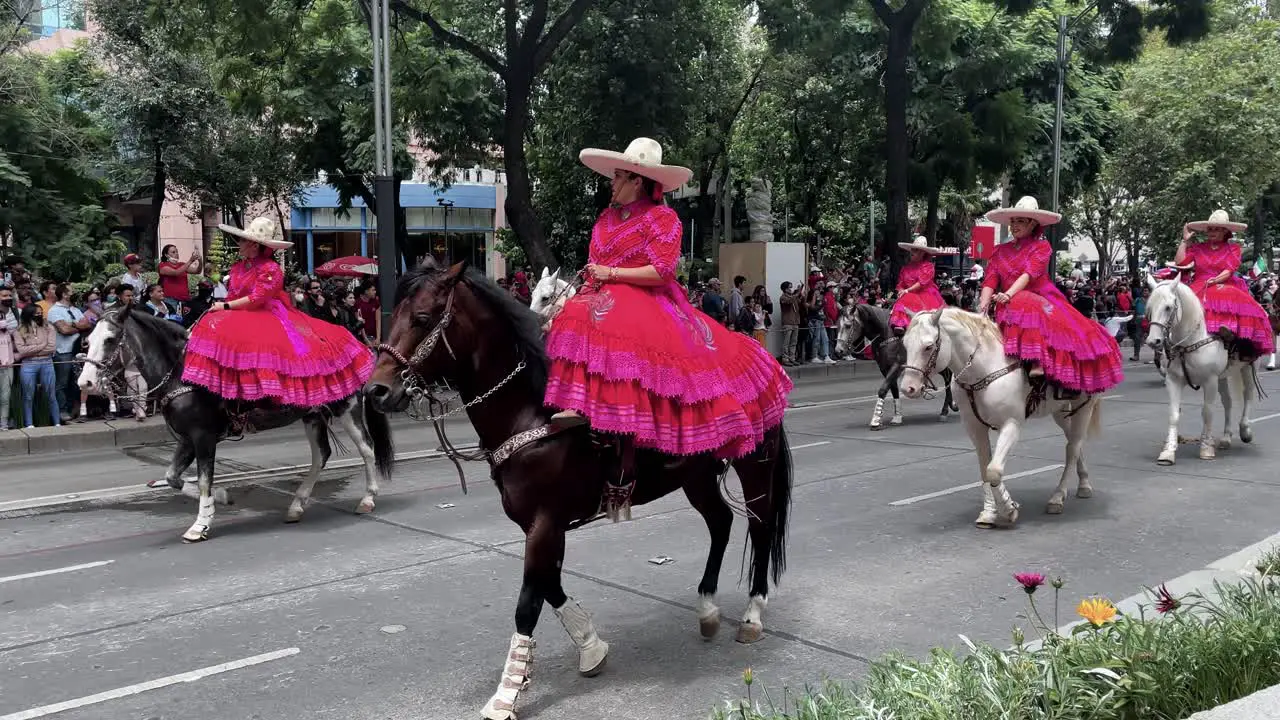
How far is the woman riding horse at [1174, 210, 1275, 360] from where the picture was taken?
38.5ft

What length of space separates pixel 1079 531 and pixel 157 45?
2599 cm

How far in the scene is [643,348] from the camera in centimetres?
516

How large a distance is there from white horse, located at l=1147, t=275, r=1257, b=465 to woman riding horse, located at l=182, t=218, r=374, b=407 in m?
8.28

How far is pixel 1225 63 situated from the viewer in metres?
37.0

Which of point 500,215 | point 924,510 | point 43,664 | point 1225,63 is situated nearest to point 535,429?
point 43,664

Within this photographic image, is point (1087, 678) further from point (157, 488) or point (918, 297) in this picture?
point (918, 297)

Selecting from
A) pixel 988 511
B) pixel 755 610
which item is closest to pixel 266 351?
pixel 755 610

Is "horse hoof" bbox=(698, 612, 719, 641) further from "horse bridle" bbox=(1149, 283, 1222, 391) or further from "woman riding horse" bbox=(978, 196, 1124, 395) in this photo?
"horse bridle" bbox=(1149, 283, 1222, 391)

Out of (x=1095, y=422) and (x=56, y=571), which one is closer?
(x=56, y=571)

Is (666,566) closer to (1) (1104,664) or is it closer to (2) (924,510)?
(2) (924,510)

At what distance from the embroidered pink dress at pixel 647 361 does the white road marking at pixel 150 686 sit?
7.35ft

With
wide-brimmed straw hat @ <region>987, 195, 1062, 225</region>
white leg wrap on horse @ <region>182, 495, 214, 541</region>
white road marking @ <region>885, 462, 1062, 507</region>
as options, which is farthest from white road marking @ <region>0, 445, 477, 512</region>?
wide-brimmed straw hat @ <region>987, 195, 1062, 225</region>

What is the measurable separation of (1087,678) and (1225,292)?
9732 millimetres

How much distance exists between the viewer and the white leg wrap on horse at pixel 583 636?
524 centimetres
